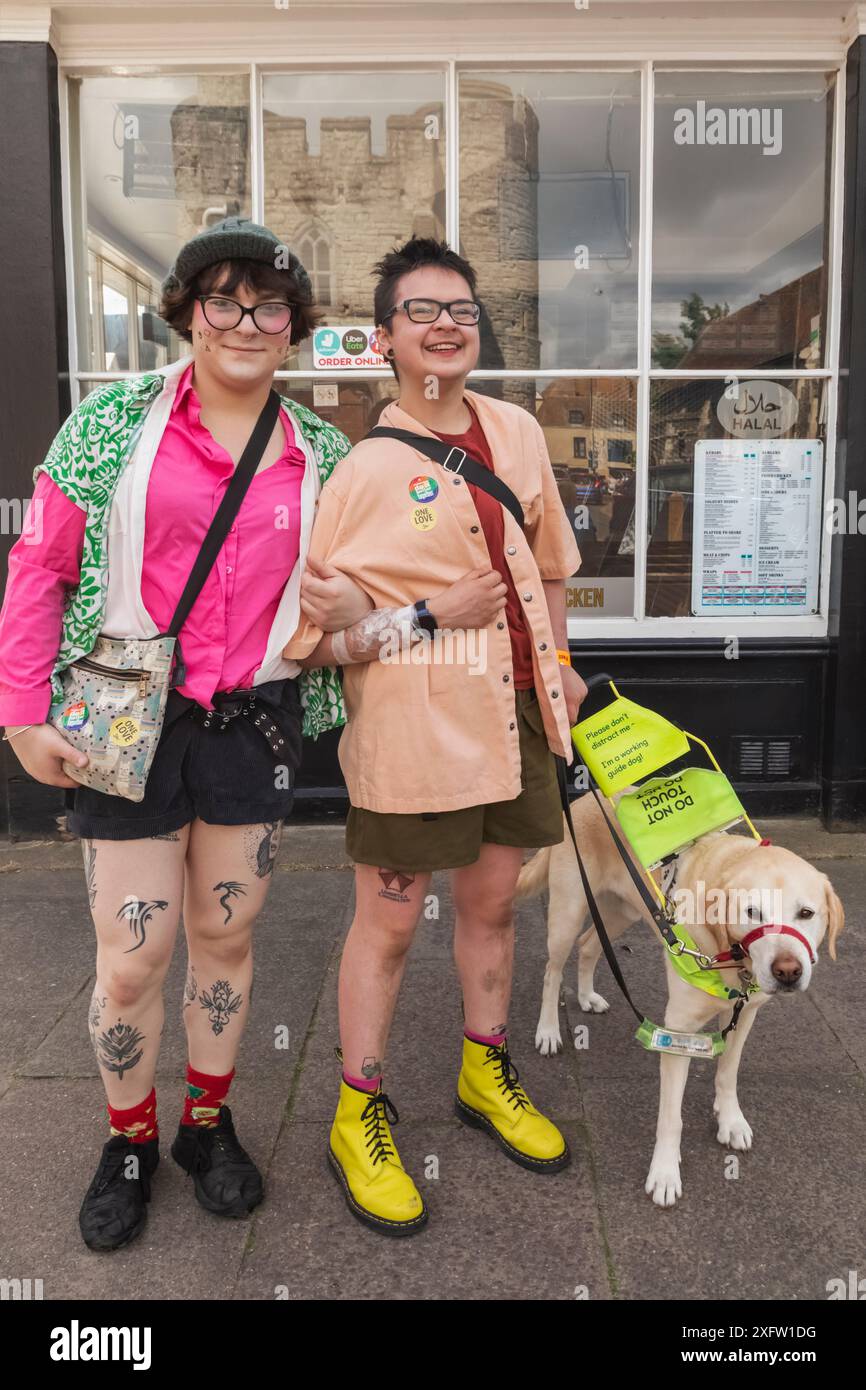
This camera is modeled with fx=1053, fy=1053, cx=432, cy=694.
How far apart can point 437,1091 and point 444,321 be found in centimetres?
217

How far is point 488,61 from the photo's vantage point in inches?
211

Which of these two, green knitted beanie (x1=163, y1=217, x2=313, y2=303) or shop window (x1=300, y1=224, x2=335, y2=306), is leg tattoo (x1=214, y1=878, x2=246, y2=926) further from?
shop window (x1=300, y1=224, x2=335, y2=306)

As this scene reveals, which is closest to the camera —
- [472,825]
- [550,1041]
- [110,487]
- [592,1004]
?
[110,487]

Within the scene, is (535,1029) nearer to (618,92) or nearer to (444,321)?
(444,321)

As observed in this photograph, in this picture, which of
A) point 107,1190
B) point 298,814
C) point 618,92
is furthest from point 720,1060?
point 618,92

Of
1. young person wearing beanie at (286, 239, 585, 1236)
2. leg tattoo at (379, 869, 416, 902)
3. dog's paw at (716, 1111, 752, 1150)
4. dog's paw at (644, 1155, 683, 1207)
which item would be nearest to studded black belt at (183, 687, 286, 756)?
young person wearing beanie at (286, 239, 585, 1236)

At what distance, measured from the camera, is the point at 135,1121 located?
8.49ft

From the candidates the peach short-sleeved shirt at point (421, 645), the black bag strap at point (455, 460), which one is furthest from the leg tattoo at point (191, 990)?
the black bag strap at point (455, 460)

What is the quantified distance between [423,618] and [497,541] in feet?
0.99

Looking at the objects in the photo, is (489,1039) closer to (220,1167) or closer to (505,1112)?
(505,1112)

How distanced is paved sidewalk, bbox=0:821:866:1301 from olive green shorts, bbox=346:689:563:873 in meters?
0.87

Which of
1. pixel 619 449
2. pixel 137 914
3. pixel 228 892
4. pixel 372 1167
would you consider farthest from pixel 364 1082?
pixel 619 449

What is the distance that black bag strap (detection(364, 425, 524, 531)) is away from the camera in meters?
2.47

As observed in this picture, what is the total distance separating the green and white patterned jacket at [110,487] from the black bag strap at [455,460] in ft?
0.84
